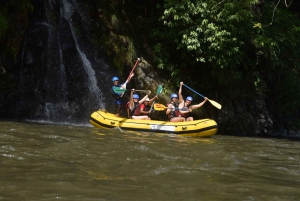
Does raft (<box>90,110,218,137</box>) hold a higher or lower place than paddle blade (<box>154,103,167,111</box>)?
lower

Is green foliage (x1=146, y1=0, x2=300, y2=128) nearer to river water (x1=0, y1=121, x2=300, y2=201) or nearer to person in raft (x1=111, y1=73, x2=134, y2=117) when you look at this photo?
person in raft (x1=111, y1=73, x2=134, y2=117)

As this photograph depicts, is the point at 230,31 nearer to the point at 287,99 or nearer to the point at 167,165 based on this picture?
the point at 287,99

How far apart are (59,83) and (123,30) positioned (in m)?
2.36

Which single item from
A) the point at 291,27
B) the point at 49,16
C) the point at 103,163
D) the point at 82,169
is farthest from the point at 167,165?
the point at 291,27

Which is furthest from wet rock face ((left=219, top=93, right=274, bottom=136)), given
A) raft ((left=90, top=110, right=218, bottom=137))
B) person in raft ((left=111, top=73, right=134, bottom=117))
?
person in raft ((left=111, top=73, right=134, bottom=117))

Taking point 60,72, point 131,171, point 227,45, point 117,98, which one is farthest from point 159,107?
point 131,171

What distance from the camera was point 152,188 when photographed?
14.6 feet

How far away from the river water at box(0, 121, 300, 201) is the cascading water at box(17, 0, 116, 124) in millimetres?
4116

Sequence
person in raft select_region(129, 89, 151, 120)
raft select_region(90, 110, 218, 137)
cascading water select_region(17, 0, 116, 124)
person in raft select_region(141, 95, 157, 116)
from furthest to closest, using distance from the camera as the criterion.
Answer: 1. cascading water select_region(17, 0, 116, 124)
2. person in raft select_region(141, 95, 157, 116)
3. person in raft select_region(129, 89, 151, 120)
4. raft select_region(90, 110, 218, 137)

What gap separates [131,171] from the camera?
5164 millimetres

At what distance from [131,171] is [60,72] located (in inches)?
294

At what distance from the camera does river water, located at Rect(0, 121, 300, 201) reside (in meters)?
4.20

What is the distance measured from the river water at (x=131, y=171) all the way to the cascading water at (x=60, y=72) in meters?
4.12

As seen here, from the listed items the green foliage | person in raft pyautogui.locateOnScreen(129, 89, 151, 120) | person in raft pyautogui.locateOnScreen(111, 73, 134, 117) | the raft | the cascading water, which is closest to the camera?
the raft
